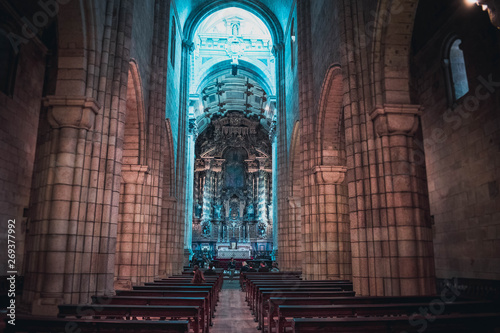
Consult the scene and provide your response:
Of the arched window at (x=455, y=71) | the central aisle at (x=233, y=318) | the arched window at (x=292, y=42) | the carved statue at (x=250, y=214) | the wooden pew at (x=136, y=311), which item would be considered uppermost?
the arched window at (x=292, y=42)

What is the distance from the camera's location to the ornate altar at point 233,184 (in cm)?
4275

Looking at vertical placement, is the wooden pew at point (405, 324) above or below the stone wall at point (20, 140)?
below

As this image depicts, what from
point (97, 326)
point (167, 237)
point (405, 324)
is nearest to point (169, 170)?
point (167, 237)

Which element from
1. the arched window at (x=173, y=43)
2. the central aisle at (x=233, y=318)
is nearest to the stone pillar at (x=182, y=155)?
the arched window at (x=173, y=43)

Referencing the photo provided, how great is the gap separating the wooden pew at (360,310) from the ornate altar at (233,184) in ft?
120

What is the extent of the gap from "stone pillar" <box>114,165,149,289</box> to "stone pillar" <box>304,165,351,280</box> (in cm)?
608

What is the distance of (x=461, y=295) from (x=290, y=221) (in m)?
9.67

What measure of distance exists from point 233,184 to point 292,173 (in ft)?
84.1

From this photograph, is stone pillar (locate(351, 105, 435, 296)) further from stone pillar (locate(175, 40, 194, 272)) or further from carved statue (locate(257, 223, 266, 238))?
carved statue (locate(257, 223, 266, 238))

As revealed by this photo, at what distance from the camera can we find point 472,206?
1155cm

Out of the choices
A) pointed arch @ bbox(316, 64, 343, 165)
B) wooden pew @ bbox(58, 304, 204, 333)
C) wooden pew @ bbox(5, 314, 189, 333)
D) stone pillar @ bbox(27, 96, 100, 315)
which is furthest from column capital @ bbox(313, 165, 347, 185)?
wooden pew @ bbox(5, 314, 189, 333)

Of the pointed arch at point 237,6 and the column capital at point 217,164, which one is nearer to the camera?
the pointed arch at point 237,6

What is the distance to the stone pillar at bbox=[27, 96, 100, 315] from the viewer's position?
25.5ft

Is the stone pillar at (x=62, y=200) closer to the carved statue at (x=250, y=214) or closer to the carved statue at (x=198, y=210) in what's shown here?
the carved statue at (x=198, y=210)
